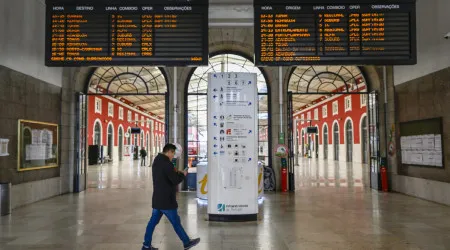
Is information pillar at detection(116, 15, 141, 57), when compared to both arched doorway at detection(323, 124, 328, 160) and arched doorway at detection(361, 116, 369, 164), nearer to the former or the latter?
arched doorway at detection(361, 116, 369, 164)

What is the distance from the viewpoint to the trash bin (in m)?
7.24

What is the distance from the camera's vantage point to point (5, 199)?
7273 mm

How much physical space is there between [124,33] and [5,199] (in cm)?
435

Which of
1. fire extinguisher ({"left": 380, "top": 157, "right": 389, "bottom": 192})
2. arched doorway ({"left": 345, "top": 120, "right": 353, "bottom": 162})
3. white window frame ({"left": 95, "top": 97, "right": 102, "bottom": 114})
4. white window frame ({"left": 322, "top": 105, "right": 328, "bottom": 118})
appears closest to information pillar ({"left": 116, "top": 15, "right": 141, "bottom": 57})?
fire extinguisher ({"left": 380, "top": 157, "right": 389, "bottom": 192})

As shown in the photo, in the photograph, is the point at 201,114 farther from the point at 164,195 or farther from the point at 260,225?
the point at 164,195

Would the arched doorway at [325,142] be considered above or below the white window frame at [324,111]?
below

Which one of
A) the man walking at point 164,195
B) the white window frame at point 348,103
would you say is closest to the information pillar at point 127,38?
the man walking at point 164,195

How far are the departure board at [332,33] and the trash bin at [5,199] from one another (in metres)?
5.74

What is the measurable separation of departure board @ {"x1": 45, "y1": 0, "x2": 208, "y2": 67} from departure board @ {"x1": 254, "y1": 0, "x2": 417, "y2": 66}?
1.06 metres

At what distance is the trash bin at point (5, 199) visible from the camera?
23.7 feet

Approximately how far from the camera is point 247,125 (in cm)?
662

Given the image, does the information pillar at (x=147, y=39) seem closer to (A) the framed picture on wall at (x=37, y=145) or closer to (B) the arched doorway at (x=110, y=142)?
(A) the framed picture on wall at (x=37, y=145)

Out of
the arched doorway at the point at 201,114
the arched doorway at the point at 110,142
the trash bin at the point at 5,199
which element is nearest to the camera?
the trash bin at the point at 5,199

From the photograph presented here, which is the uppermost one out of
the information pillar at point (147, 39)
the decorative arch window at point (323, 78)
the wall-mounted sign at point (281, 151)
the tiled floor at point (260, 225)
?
the decorative arch window at point (323, 78)
